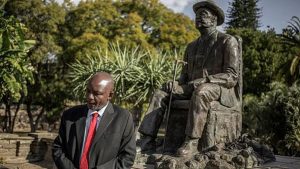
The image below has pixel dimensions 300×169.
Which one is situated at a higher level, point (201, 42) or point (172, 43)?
point (172, 43)

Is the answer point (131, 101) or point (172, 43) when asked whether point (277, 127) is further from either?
point (172, 43)

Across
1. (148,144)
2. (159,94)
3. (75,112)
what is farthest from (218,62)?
(75,112)

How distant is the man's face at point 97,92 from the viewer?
8.37 feet

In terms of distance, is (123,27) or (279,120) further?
(123,27)

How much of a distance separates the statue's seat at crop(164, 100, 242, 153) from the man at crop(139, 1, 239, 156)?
115 mm

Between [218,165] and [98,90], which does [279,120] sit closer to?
[218,165]

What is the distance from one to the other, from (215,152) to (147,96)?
37.7ft

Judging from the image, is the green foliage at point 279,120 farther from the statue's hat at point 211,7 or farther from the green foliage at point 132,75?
the statue's hat at point 211,7

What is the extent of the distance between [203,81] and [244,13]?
114 ft

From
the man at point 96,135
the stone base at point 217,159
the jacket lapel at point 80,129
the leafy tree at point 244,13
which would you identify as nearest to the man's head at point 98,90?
the man at point 96,135

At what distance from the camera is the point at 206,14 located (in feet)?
21.5

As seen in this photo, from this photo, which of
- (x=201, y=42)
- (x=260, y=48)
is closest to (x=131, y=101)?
(x=201, y=42)

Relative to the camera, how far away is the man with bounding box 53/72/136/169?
2562mm

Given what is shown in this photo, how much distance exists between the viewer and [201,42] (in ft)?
22.2
